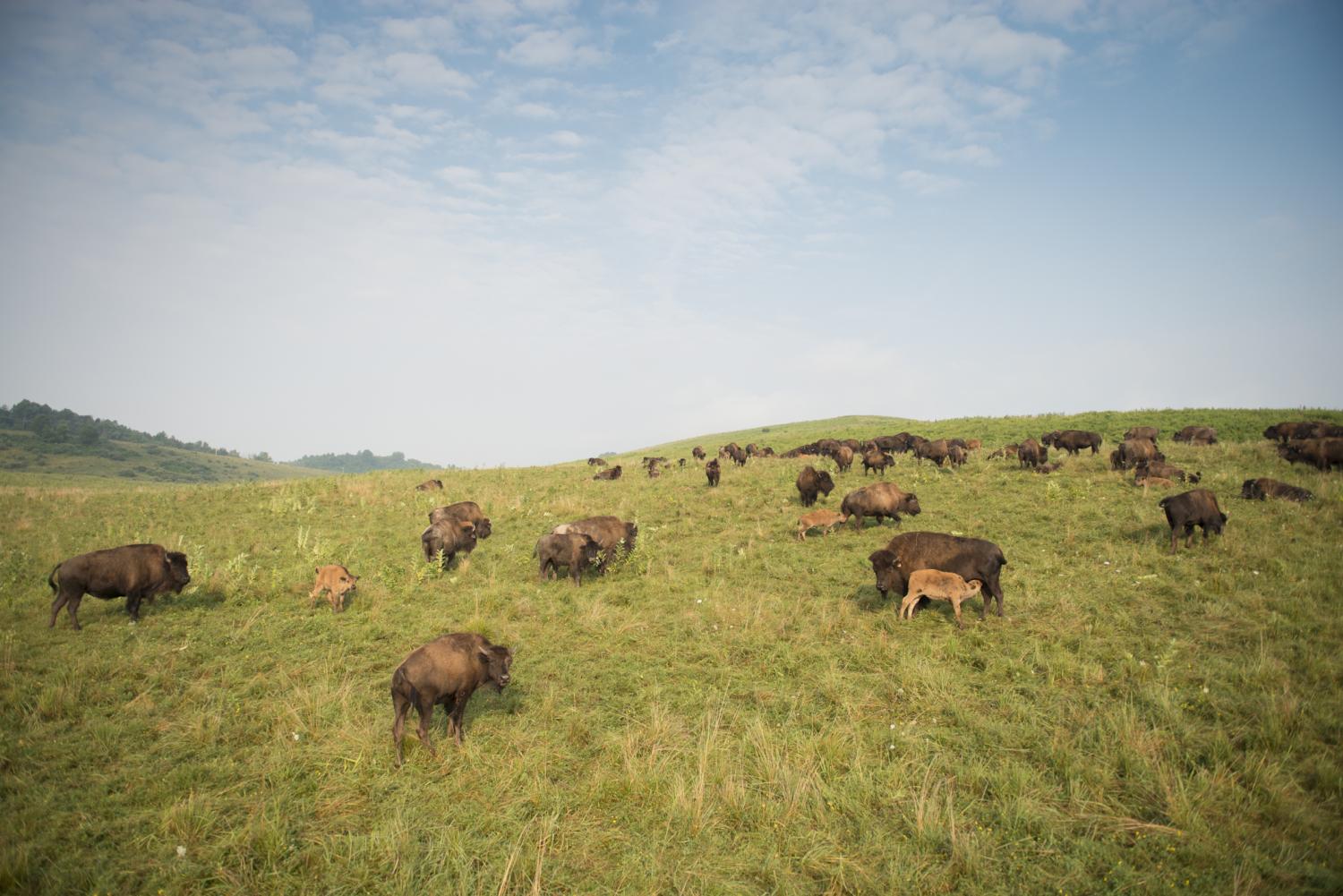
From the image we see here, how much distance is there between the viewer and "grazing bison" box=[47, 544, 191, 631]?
37.4 ft

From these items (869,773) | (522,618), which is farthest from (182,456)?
(869,773)

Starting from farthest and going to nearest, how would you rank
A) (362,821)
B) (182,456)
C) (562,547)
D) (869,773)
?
1. (182,456)
2. (562,547)
3. (869,773)
4. (362,821)

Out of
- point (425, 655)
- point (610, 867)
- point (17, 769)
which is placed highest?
point (425, 655)

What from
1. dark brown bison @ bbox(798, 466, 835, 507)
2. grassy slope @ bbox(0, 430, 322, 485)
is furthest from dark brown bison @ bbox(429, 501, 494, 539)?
grassy slope @ bbox(0, 430, 322, 485)

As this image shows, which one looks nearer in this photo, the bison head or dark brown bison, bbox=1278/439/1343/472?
the bison head

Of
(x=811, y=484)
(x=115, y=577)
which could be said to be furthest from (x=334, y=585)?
(x=811, y=484)

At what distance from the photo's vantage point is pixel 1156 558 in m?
12.2

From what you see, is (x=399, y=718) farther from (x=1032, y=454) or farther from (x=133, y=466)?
(x=133, y=466)

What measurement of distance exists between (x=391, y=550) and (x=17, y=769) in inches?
447

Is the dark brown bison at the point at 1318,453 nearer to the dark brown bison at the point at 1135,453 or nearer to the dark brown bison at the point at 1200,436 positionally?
the dark brown bison at the point at 1135,453

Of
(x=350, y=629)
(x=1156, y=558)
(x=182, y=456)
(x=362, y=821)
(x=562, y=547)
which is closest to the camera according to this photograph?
(x=362, y=821)

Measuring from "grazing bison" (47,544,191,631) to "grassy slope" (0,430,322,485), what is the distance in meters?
61.3

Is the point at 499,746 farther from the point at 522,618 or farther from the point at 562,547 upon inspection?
the point at 562,547

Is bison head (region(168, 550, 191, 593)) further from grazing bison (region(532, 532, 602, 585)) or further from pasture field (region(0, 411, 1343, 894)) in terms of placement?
grazing bison (region(532, 532, 602, 585))
